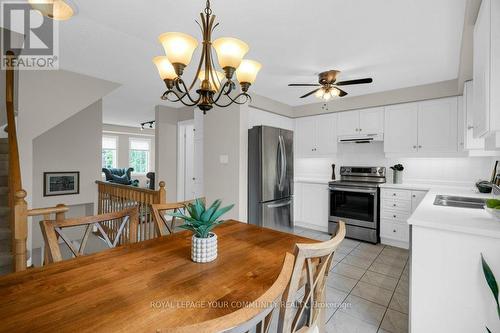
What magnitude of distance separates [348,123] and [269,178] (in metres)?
1.91

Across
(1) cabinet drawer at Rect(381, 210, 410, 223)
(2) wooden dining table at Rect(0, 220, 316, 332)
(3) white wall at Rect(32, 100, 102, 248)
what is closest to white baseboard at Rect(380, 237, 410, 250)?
(1) cabinet drawer at Rect(381, 210, 410, 223)

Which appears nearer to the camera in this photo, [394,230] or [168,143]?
[394,230]

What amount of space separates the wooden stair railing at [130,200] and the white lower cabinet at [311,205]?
2721mm

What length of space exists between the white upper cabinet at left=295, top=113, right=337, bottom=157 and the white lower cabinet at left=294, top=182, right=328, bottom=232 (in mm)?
688

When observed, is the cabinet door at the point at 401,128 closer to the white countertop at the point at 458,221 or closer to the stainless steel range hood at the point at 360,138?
the stainless steel range hood at the point at 360,138

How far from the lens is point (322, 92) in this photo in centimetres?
301

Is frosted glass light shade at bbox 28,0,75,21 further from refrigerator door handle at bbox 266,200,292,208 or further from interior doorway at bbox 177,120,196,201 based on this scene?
interior doorway at bbox 177,120,196,201

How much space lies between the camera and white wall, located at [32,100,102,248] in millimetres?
3832

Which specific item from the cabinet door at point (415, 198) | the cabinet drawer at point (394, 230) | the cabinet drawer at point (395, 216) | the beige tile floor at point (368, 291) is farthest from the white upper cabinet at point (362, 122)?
the beige tile floor at point (368, 291)

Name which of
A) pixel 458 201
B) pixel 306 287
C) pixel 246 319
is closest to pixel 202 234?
pixel 306 287

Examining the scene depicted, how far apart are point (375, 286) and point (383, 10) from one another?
2.57m

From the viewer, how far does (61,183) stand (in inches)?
156

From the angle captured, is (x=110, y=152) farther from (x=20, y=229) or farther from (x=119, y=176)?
(x=20, y=229)

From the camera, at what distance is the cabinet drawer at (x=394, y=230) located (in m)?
3.47
